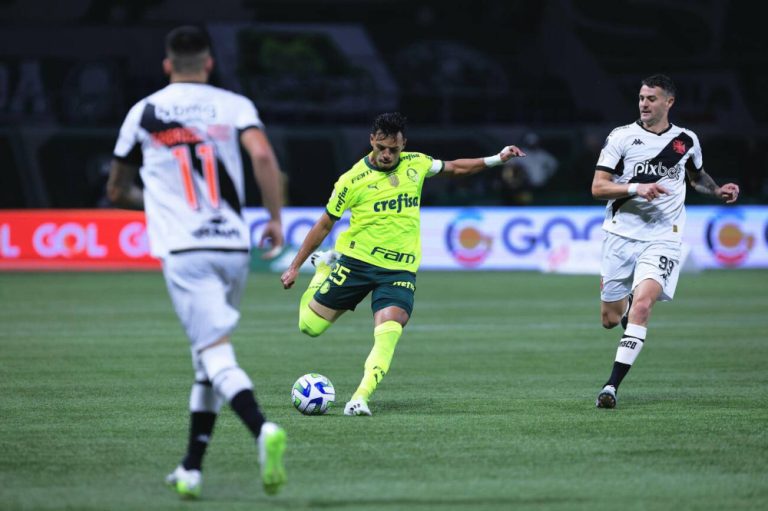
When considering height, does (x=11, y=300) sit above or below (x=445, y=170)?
below

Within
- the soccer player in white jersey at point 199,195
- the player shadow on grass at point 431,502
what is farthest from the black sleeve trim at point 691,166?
the soccer player in white jersey at point 199,195

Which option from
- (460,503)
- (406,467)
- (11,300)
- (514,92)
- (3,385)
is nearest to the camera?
(460,503)

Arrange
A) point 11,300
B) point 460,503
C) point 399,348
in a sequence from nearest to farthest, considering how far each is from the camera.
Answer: point 460,503 < point 399,348 < point 11,300

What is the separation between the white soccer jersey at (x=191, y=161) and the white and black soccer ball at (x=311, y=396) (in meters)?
2.78

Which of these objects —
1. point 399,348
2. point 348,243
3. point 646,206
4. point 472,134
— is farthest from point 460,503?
point 472,134

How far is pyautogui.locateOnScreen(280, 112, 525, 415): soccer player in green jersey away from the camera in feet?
30.9

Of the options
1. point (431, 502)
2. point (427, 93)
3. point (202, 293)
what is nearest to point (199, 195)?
point (202, 293)

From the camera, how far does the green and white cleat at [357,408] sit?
897 centimetres

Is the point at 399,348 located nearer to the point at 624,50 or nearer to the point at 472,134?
the point at 472,134

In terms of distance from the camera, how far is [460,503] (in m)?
6.09

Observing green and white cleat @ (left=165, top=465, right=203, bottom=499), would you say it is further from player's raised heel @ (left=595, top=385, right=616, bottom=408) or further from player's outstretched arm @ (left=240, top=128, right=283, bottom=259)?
player's raised heel @ (left=595, top=385, right=616, bottom=408)

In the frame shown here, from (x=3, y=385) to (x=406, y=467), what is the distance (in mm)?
4920

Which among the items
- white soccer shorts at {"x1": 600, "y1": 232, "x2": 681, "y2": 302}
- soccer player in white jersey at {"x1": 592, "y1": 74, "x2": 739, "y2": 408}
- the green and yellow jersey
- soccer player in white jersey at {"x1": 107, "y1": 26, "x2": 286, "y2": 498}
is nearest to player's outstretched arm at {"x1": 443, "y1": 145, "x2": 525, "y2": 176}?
the green and yellow jersey

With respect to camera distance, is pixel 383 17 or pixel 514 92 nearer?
pixel 514 92
